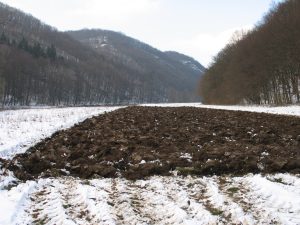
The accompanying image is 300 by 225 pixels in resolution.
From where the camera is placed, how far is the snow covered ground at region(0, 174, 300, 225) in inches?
256

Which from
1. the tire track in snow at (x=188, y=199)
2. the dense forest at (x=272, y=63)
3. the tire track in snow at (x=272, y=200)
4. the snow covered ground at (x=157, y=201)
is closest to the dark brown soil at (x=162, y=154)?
the snow covered ground at (x=157, y=201)

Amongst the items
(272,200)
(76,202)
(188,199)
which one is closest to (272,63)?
(272,200)

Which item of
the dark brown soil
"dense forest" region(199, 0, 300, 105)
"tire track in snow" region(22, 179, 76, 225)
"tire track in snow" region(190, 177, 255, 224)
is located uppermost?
"dense forest" region(199, 0, 300, 105)

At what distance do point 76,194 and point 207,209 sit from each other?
2.62 metres

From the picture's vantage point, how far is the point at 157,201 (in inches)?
291

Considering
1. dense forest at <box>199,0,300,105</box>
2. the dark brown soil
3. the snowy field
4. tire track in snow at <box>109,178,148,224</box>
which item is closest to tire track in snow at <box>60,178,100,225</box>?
the snowy field

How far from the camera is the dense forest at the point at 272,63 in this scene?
42.3m

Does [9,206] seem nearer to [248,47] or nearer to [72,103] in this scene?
[248,47]

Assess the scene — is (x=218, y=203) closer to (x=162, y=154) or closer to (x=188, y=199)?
(x=188, y=199)

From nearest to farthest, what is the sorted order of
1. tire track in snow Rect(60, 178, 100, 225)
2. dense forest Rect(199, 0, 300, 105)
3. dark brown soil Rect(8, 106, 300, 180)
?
tire track in snow Rect(60, 178, 100, 225) → dark brown soil Rect(8, 106, 300, 180) → dense forest Rect(199, 0, 300, 105)

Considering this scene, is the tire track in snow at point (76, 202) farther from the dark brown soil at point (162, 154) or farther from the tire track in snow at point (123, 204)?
the dark brown soil at point (162, 154)

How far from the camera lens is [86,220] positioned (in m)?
6.54

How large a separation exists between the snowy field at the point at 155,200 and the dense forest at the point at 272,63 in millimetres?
35862

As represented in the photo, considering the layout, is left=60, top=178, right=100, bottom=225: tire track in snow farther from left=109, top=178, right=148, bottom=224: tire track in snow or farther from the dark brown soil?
the dark brown soil
